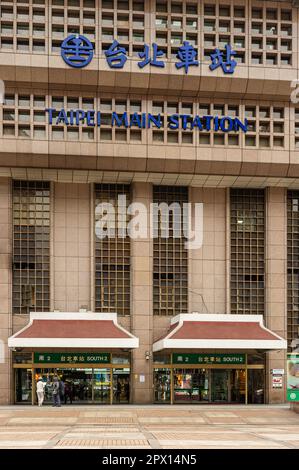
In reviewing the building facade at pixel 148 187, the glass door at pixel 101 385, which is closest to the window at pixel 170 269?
the building facade at pixel 148 187

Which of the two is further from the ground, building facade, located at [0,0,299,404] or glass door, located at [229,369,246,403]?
building facade, located at [0,0,299,404]

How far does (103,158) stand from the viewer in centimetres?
3559

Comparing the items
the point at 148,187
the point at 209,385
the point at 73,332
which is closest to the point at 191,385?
the point at 209,385

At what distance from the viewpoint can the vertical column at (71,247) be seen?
121 feet

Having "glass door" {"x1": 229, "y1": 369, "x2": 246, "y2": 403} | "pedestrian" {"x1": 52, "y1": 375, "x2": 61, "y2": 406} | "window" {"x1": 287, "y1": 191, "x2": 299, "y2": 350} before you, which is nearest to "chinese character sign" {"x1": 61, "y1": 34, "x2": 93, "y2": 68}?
"window" {"x1": 287, "y1": 191, "x2": 299, "y2": 350}

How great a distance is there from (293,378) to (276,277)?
6.72 meters

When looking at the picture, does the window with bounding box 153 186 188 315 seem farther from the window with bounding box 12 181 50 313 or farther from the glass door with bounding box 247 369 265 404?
the window with bounding box 12 181 50 313

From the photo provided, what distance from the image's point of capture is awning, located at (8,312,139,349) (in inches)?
1318

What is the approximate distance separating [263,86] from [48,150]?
39.9 ft

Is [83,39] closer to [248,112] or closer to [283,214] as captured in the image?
[248,112]

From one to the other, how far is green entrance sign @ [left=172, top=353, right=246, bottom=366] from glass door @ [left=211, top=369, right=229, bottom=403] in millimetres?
727

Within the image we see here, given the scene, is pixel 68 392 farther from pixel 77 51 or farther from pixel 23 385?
pixel 77 51

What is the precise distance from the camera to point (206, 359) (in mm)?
36531

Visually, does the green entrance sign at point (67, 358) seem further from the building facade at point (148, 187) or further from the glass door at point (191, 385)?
the glass door at point (191, 385)
